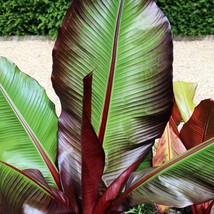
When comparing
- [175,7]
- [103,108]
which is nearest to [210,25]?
[175,7]

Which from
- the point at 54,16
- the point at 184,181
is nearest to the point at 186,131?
the point at 184,181

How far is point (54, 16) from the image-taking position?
5.28 meters

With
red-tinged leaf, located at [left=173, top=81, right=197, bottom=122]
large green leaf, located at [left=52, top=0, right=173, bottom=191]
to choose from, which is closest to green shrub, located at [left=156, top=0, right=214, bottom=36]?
red-tinged leaf, located at [left=173, top=81, right=197, bottom=122]

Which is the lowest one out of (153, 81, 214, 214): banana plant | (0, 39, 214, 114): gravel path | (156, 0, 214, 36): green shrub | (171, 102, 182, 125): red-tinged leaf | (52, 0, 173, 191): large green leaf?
(0, 39, 214, 114): gravel path

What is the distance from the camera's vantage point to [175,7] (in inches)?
202

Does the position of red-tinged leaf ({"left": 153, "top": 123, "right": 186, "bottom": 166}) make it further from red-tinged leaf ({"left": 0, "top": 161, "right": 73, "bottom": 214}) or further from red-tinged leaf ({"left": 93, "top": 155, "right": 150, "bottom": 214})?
red-tinged leaf ({"left": 0, "top": 161, "right": 73, "bottom": 214})

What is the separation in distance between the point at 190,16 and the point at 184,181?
153 inches

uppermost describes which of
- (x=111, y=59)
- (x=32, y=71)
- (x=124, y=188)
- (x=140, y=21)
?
(x=140, y=21)

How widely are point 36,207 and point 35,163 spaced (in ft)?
0.68

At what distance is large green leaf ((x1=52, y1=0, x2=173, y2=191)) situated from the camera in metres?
1.70

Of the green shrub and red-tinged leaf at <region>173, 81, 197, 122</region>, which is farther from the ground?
red-tinged leaf at <region>173, 81, 197, 122</region>

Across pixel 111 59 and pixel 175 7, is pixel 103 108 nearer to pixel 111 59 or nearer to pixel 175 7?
pixel 111 59

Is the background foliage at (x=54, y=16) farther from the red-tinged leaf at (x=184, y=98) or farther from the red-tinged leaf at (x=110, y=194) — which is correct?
the red-tinged leaf at (x=110, y=194)

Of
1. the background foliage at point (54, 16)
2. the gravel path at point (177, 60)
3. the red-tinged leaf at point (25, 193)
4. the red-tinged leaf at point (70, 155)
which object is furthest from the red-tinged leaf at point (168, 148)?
the background foliage at point (54, 16)
